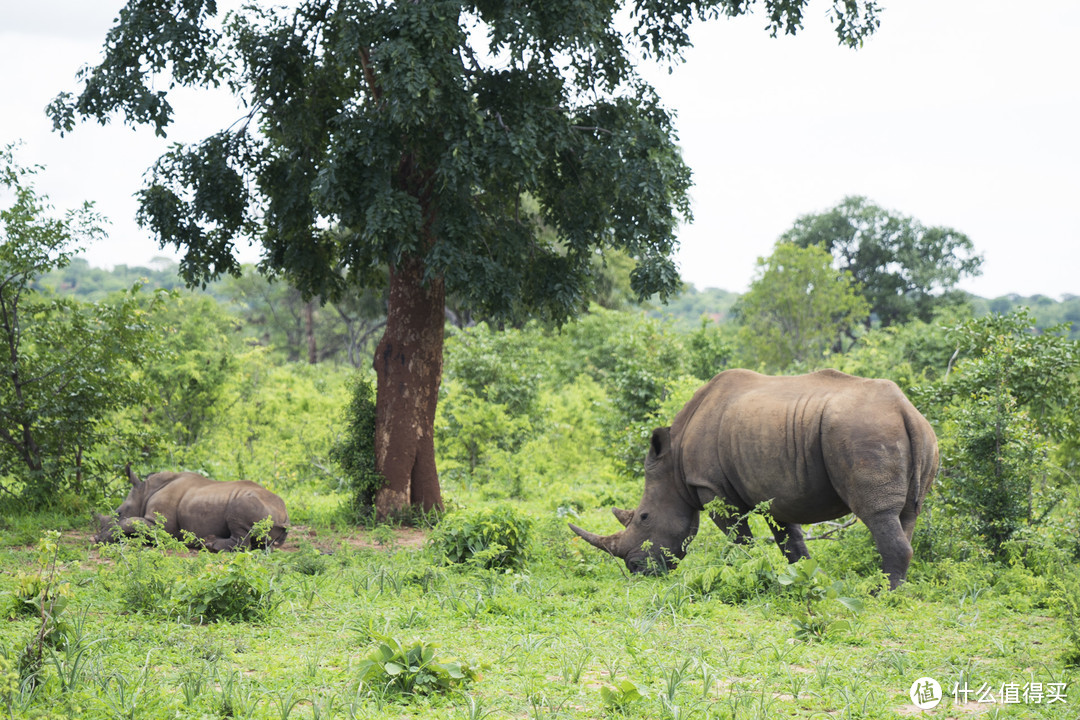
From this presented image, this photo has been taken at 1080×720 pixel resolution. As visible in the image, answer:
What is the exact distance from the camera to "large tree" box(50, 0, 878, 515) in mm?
10117

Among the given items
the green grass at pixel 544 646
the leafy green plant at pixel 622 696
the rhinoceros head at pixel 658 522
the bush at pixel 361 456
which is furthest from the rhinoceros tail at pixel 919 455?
the bush at pixel 361 456

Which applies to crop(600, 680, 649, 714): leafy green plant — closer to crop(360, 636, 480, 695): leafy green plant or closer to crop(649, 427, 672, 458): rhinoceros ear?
crop(360, 636, 480, 695): leafy green plant

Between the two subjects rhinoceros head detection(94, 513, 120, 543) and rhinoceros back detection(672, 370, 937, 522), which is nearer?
rhinoceros back detection(672, 370, 937, 522)

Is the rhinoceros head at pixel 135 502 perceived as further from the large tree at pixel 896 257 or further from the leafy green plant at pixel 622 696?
the large tree at pixel 896 257

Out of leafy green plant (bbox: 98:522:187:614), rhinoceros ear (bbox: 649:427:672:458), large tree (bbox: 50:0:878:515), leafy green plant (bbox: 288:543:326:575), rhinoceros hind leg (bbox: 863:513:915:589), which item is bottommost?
leafy green plant (bbox: 288:543:326:575)

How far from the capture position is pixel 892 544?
7668 millimetres

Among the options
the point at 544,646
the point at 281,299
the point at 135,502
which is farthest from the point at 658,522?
the point at 281,299

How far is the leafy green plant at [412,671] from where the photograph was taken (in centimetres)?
505

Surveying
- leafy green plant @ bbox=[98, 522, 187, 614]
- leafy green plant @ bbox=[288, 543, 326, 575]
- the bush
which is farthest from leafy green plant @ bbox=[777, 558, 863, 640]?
the bush

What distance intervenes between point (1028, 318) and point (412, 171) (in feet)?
24.5

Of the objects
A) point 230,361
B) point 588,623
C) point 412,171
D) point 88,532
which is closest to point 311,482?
point 230,361

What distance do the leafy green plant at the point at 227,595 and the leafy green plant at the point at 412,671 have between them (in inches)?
68.8

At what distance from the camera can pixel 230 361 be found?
18.2 meters

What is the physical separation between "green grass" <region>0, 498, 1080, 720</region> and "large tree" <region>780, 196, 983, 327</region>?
41453mm
